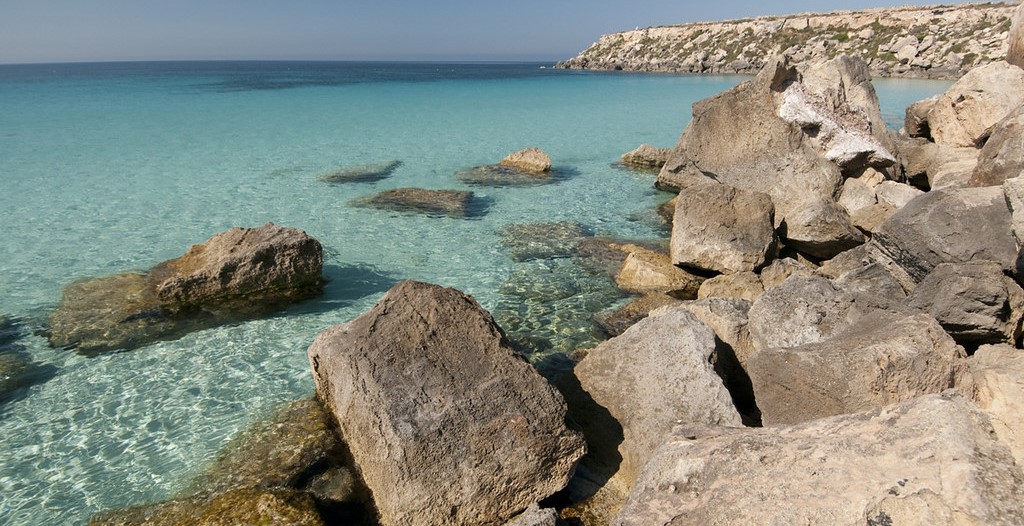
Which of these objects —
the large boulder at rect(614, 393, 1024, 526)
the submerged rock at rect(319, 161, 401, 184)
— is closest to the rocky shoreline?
the large boulder at rect(614, 393, 1024, 526)

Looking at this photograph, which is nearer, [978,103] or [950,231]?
[950,231]

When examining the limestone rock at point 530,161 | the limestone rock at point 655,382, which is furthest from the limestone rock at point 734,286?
the limestone rock at point 530,161

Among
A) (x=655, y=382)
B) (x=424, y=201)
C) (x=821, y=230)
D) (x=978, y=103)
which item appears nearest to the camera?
(x=655, y=382)

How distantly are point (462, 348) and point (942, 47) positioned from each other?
58802mm

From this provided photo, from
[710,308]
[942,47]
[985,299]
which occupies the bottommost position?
[710,308]

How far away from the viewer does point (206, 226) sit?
11.9 metres

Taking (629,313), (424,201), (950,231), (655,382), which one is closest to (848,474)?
(655,382)

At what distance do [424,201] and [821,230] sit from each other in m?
8.11

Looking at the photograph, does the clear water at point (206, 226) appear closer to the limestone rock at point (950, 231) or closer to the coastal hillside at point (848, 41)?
the limestone rock at point (950, 231)

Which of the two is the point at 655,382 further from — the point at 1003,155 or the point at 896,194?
the point at 896,194

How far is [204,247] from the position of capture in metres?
9.13

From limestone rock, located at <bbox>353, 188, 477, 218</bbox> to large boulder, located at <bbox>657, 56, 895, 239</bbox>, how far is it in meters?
4.92

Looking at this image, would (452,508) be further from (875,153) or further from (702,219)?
(875,153)

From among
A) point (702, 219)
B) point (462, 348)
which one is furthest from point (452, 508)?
point (702, 219)
